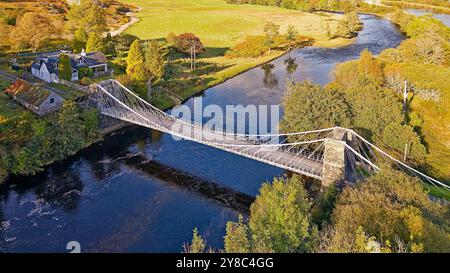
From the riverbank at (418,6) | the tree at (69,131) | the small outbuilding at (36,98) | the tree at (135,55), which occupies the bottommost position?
the tree at (69,131)

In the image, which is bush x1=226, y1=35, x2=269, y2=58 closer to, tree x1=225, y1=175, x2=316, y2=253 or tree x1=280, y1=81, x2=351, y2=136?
tree x1=280, y1=81, x2=351, y2=136

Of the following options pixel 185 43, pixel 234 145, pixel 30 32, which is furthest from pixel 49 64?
pixel 234 145

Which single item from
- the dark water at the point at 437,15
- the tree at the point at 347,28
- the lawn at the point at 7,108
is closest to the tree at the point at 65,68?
the lawn at the point at 7,108

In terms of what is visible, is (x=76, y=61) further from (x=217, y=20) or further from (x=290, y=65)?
(x=217, y=20)

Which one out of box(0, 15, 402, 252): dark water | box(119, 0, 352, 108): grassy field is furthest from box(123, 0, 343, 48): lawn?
box(0, 15, 402, 252): dark water

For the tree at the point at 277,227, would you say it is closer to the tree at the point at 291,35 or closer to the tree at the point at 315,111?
the tree at the point at 315,111

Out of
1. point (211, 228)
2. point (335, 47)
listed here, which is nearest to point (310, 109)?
point (211, 228)
